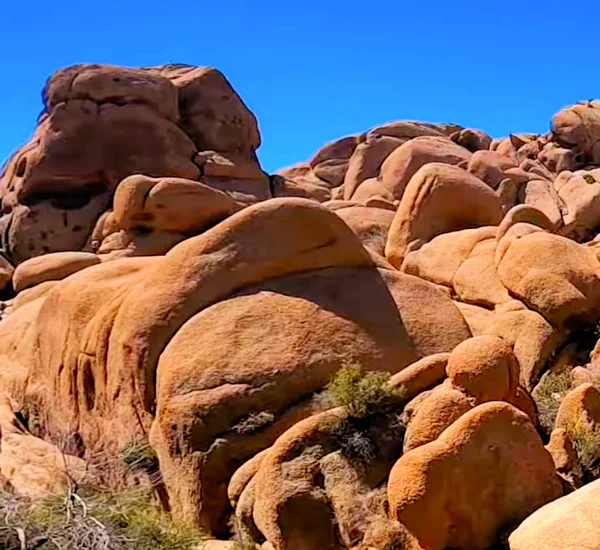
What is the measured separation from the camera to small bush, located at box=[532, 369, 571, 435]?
10.7 meters

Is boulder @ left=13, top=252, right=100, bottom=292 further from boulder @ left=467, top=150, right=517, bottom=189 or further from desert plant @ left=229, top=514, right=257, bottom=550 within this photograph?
boulder @ left=467, top=150, right=517, bottom=189

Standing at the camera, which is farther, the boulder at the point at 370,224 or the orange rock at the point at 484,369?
the boulder at the point at 370,224

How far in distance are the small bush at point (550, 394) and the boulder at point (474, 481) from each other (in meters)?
1.63

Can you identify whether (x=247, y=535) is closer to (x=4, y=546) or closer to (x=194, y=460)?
(x=194, y=460)

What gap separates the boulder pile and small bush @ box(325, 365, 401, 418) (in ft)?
0.08

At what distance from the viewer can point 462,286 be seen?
578 inches

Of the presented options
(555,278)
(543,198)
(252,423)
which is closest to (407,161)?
(543,198)

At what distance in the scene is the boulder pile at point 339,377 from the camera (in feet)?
29.0

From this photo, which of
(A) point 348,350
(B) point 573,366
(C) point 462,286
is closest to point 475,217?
(C) point 462,286

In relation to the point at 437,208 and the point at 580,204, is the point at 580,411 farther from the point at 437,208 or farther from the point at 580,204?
the point at 580,204

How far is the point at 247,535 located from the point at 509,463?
258cm

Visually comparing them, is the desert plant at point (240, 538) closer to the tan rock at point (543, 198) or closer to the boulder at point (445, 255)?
the boulder at point (445, 255)

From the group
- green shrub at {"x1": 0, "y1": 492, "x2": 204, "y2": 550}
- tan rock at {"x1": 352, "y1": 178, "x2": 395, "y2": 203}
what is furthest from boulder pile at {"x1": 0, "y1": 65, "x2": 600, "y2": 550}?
tan rock at {"x1": 352, "y1": 178, "x2": 395, "y2": 203}

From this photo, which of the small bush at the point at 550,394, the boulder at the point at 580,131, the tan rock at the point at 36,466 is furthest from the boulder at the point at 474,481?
the boulder at the point at 580,131
